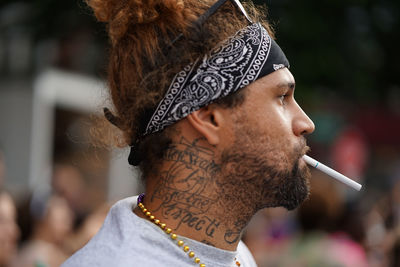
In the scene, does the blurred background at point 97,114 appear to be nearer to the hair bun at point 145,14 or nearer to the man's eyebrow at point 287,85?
the hair bun at point 145,14

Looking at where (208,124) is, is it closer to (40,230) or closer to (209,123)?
(209,123)

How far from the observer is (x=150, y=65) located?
2.20 m

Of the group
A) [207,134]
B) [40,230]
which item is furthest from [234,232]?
[40,230]

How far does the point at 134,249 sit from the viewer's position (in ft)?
6.73

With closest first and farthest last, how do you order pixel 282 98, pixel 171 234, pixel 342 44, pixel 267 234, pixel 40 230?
pixel 171 234 → pixel 282 98 → pixel 40 230 → pixel 267 234 → pixel 342 44

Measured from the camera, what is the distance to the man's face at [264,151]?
2203 millimetres

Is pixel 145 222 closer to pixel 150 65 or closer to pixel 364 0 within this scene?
pixel 150 65

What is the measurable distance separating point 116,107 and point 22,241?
333cm

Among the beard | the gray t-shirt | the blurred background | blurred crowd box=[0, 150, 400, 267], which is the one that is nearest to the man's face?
the beard

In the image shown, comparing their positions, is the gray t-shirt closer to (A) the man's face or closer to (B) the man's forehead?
(A) the man's face

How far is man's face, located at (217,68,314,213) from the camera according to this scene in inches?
86.7

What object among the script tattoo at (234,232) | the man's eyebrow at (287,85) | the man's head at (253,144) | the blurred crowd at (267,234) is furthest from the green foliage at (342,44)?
the script tattoo at (234,232)

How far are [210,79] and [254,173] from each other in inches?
13.6

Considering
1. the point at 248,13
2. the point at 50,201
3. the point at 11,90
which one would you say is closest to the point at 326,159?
the point at 11,90
